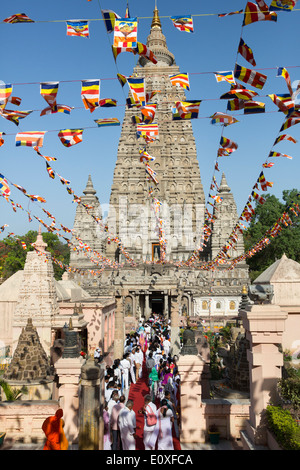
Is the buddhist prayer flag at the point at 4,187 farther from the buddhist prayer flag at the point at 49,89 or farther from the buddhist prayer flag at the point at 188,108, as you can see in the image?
the buddhist prayer flag at the point at 188,108

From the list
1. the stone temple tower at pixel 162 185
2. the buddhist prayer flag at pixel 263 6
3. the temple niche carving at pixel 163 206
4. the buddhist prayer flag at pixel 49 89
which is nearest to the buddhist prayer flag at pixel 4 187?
the buddhist prayer flag at pixel 49 89

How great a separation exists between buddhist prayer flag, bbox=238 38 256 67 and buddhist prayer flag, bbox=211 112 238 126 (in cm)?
166

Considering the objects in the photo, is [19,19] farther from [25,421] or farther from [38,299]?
[38,299]

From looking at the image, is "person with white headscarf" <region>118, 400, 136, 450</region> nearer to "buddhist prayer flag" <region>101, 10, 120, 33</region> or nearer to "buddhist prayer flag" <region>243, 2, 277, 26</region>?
"buddhist prayer flag" <region>101, 10, 120, 33</region>

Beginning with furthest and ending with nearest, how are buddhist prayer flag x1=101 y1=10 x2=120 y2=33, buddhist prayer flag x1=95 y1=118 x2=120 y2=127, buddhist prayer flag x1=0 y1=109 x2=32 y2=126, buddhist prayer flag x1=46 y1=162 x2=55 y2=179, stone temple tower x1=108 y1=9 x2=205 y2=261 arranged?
stone temple tower x1=108 y1=9 x2=205 y2=261
buddhist prayer flag x1=46 y1=162 x2=55 y2=179
buddhist prayer flag x1=95 y1=118 x2=120 y2=127
buddhist prayer flag x1=0 y1=109 x2=32 y2=126
buddhist prayer flag x1=101 y1=10 x2=120 y2=33

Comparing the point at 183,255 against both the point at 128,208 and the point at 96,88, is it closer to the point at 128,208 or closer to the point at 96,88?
the point at 128,208

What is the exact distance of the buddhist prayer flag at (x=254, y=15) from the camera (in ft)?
20.6

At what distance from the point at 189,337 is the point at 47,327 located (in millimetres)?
8064

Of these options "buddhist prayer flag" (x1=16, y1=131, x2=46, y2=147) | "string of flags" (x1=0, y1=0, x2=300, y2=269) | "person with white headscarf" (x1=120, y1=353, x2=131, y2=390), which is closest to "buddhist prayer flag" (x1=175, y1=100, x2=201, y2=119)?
"string of flags" (x1=0, y1=0, x2=300, y2=269)

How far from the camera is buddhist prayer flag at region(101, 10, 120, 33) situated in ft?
22.6

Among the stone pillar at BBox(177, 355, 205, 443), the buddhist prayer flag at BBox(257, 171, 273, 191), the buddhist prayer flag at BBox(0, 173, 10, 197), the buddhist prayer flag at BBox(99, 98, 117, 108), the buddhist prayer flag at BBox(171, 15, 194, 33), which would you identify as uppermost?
the buddhist prayer flag at BBox(171, 15, 194, 33)

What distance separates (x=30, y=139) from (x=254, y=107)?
5.48m

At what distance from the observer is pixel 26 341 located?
10.5 m
